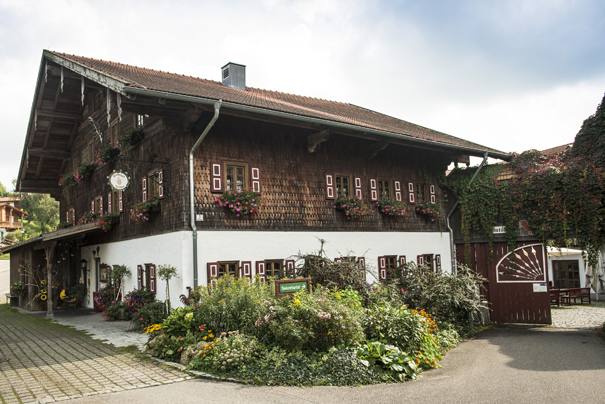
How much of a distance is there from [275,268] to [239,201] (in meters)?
2.11

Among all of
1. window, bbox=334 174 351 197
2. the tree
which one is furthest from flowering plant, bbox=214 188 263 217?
window, bbox=334 174 351 197

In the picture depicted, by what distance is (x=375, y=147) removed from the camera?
14766 millimetres

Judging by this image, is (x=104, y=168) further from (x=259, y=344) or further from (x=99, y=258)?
(x=259, y=344)

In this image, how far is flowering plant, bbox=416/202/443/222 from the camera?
16.1 m

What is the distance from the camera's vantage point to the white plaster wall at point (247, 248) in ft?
37.2

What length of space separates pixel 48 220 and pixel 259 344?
146 ft

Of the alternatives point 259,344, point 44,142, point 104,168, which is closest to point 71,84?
point 104,168

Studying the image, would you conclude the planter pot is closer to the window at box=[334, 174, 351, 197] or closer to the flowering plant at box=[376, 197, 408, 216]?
the window at box=[334, 174, 351, 197]

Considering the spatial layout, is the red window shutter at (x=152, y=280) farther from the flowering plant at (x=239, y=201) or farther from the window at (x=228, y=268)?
the flowering plant at (x=239, y=201)

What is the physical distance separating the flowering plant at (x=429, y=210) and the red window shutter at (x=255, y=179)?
617cm

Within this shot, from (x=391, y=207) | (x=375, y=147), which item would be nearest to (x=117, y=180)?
(x=375, y=147)

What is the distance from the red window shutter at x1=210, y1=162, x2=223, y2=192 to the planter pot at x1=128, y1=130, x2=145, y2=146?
3.13 m

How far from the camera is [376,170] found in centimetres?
1530

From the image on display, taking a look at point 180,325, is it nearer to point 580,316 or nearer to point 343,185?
point 343,185
